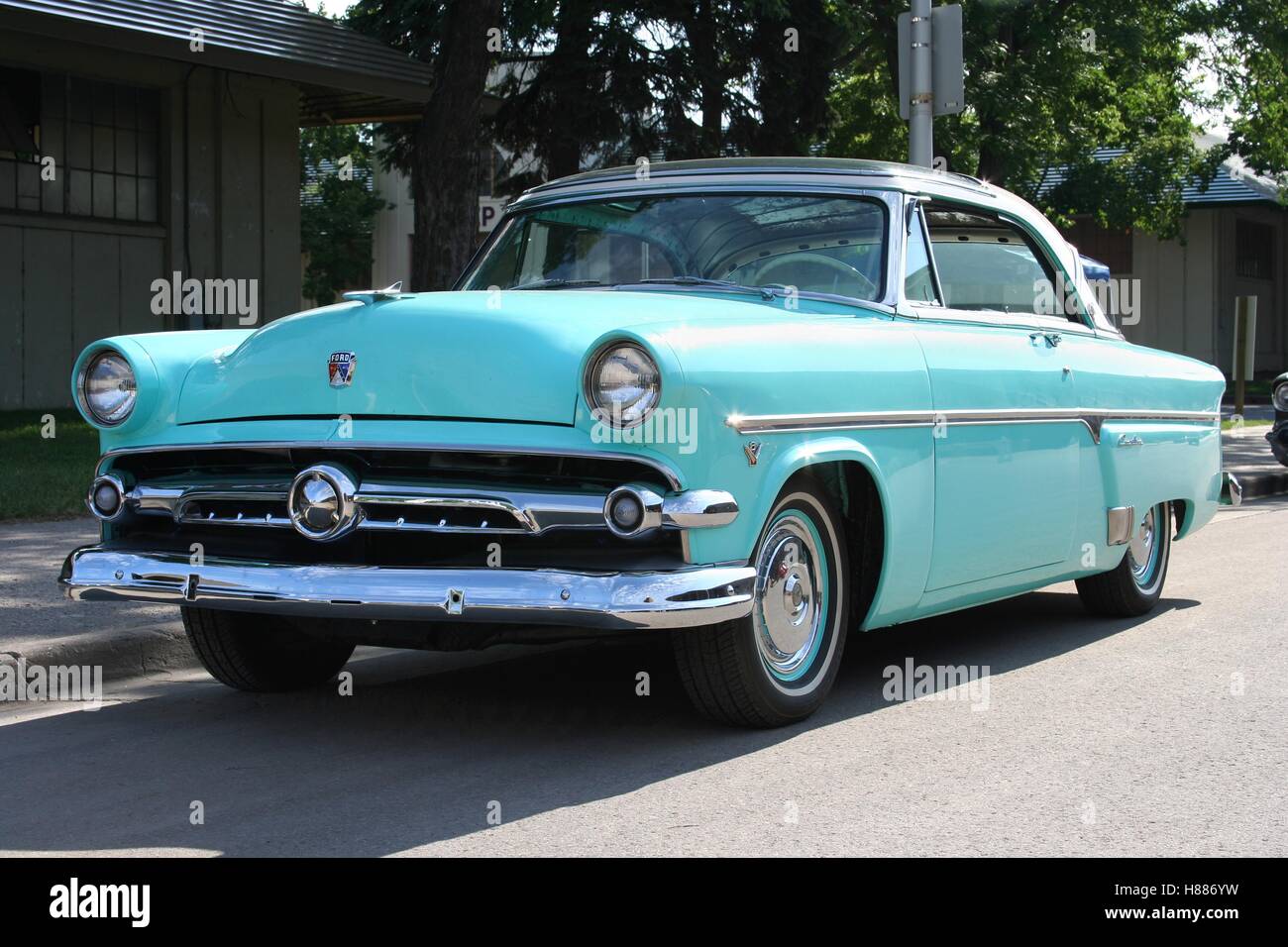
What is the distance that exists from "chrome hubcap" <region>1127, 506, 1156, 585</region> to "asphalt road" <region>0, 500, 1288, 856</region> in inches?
25.8

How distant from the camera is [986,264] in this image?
6586 millimetres

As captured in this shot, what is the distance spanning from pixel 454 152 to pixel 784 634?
27.6 feet

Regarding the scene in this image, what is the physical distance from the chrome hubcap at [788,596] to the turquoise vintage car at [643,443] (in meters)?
0.01

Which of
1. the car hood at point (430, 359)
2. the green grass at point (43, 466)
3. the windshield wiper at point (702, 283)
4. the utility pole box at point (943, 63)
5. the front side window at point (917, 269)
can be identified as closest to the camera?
the car hood at point (430, 359)

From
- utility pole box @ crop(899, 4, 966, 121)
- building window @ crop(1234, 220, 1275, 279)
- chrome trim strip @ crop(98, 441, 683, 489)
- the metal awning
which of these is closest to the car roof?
chrome trim strip @ crop(98, 441, 683, 489)

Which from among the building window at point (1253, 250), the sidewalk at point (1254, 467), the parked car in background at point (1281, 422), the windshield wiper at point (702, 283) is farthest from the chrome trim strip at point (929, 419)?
the building window at point (1253, 250)

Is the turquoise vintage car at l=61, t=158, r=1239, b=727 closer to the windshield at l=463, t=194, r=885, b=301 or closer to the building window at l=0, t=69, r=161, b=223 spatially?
the windshield at l=463, t=194, r=885, b=301

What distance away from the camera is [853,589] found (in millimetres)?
5555

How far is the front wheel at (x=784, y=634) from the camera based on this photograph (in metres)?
4.83

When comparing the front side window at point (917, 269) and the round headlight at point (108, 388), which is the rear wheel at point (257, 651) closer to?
the round headlight at point (108, 388)

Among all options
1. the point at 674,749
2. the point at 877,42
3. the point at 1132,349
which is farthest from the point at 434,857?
the point at 877,42

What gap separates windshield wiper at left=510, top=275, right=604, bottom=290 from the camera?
597cm
